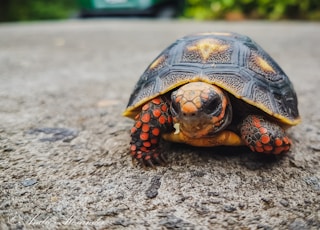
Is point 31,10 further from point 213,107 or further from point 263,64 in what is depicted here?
point 213,107

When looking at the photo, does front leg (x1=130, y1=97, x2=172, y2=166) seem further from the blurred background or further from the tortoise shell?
the blurred background

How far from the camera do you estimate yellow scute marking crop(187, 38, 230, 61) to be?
1.89 meters

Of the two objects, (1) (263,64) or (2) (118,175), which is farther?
(1) (263,64)

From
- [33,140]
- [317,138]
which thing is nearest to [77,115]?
[33,140]

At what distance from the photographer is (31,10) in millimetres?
16031

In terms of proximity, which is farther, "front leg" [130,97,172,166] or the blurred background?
the blurred background

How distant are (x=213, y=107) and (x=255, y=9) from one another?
26.4ft

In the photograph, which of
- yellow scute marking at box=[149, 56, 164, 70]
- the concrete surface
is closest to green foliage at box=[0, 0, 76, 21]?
the concrete surface

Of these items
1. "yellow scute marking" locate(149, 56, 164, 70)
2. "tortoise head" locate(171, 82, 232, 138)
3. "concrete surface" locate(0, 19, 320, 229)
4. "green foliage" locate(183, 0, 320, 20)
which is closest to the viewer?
"concrete surface" locate(0, 19, 320, 229)

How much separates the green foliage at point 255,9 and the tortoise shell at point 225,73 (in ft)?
21.9

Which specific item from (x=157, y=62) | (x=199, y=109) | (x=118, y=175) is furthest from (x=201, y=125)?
(x=157, y=62)

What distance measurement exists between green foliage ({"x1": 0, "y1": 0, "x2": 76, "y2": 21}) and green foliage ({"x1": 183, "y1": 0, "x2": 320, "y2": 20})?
8.31 meters

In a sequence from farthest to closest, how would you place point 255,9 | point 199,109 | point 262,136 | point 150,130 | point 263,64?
1. point 255,9
2. point 263,64
3. point 150,130
4. point 262,136
5. point 199,109

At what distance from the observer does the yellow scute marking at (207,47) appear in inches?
74.5
